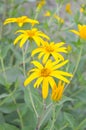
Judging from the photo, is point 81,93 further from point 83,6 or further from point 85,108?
point 83,6

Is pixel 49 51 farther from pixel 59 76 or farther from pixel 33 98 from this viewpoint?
pixel 33 98

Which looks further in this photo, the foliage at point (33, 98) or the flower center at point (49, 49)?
the foliage at point (33, 98)

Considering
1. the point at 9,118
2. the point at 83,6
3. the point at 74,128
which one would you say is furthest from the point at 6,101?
the point at 83,6

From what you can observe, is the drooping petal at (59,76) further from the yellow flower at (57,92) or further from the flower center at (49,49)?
the flower center at (49,49)

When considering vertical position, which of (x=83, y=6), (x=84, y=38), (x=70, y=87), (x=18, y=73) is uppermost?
(x=83, y=6)

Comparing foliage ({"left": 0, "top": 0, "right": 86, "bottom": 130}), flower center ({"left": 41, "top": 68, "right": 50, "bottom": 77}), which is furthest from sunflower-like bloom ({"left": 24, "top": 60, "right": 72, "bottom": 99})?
foliage ({"left": 0, "top": 0, "right": 86, "bottom": 130})

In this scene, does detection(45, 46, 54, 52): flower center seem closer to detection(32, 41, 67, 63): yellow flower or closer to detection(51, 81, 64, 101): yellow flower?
detection(32, 41, 67, 63): yellow flower

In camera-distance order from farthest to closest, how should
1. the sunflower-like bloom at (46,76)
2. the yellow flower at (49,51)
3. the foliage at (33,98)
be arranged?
the foliage at (33,98) → the yellow flower at (49,51) → the sunflower-like bloom at (46,76)

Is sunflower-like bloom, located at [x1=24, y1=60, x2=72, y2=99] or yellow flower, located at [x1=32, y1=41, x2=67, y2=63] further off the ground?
yellow flower, located at [x1=32, y1=41, x2=67, y2=63]

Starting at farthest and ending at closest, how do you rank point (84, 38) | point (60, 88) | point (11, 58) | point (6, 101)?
point (11, 58), point (6, 101), point (84, 38), point (60, 88)

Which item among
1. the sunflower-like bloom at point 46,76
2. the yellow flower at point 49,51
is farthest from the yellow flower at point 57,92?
the yellow flower at point 49,51

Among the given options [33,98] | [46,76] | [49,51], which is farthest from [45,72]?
[33,98]
